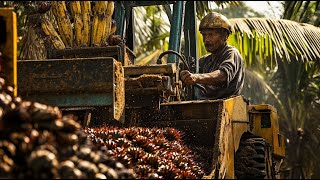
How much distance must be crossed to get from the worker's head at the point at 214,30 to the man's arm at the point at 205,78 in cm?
75

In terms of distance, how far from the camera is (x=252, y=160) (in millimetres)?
6547

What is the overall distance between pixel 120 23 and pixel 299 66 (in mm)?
19109

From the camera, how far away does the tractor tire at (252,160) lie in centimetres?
641

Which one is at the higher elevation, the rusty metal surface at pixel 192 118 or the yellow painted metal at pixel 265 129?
the rusty metal surface at pixel 192 118

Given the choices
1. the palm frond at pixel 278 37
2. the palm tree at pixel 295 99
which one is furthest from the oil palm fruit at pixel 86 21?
the palm tree at pixel 295 99

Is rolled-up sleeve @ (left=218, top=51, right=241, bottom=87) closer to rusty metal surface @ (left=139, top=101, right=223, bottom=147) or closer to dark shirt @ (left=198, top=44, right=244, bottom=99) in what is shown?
dark shirt @ (left=198, top=44, right=244, bottom=99)

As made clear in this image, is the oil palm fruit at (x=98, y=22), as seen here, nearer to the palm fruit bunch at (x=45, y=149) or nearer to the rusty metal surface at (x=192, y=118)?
the rusty metal surface at (x=192, y=118)

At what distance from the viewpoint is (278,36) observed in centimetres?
1597

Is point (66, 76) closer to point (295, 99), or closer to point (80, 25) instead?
point (80, 25)

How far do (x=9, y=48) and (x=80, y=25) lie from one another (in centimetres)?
290

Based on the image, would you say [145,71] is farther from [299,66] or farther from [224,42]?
[299,66]

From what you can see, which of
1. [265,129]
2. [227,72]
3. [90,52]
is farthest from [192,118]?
[265,129]

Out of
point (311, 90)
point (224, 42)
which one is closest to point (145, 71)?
point (224, 42)

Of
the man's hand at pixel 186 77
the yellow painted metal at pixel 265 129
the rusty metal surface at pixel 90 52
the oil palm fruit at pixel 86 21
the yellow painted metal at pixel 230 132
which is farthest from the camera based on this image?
the yellow painted metal at pixel 265 129
